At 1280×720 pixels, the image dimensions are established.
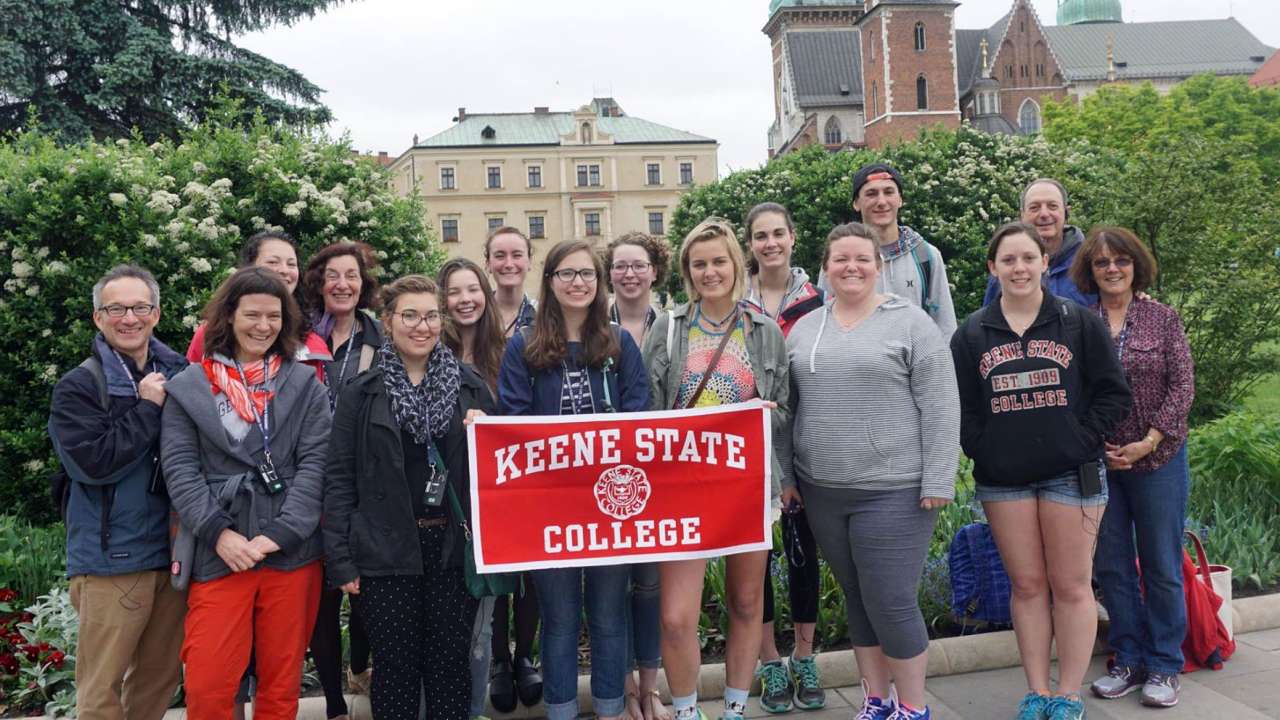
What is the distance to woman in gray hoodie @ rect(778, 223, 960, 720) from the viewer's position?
4086 millimetres

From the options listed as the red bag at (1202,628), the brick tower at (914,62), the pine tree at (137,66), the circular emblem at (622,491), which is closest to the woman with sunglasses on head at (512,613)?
the circular emblem at (622,491)

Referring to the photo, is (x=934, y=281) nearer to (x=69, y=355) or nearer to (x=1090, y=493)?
(x=1090, y=493)

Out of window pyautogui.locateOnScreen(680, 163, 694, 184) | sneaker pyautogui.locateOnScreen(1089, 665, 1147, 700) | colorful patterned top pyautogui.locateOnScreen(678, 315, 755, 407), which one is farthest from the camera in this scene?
window pyautogui.locateOnScreen(680, 163, 694, 184)

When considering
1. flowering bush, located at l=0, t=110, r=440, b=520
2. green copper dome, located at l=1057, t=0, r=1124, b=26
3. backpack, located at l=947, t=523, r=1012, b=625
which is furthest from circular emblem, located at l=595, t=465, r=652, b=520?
green copper dome, located at l=1057, t=0, r=1124, b=26

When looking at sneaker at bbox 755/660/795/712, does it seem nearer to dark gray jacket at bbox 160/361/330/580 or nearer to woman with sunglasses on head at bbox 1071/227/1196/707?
woman with sunglasses on head at bbox 1071/227/1196/707

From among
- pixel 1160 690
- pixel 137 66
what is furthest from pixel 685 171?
pixel 1160 690

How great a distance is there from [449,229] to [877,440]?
7703 centimetres

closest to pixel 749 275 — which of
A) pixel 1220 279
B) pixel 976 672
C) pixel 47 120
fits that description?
pixel 976 672

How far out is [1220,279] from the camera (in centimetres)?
926

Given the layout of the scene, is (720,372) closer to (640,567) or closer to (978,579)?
(640,567)

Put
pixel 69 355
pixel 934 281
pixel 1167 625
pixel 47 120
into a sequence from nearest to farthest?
1. pixel 1167 625
2. pixel 934 281
3. pixel 69 355
4. pixel 47 120

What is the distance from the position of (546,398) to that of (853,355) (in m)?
1.36

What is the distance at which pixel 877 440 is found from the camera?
13.4ft

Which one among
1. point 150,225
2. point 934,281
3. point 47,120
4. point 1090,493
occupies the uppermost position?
point 47,120
